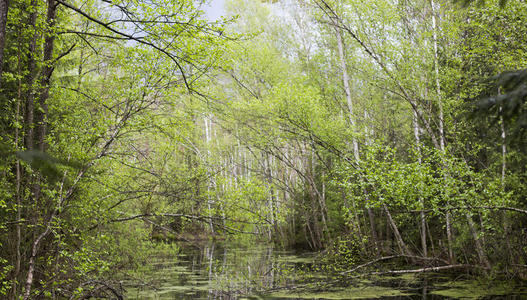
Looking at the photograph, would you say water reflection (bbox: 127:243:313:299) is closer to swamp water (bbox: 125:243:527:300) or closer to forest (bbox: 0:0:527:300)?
swamp water (bbox: 125:243:527:300)

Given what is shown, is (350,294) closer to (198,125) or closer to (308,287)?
(308,287)

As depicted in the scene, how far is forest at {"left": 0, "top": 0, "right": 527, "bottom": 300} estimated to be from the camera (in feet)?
15.4

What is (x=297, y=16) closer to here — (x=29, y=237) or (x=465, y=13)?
(x=465, y=13)

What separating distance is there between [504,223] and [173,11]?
7.08 meters

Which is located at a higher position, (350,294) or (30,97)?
(30,97)

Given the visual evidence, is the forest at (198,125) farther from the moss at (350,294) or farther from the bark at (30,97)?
the moss at (350,294)

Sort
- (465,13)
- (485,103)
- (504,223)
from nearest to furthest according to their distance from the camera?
(485,103)
(504,223)
(465,13)

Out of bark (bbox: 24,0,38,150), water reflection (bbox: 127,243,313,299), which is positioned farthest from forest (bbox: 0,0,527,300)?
water reflection (bbox: 127,243,313,299)

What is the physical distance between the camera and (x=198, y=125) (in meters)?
9.04

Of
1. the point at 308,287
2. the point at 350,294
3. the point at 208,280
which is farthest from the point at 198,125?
the point at 350,294

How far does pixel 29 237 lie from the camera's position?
5.38m

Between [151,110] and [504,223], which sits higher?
[151,110]

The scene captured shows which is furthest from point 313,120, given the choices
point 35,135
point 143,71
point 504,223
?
point 35,135

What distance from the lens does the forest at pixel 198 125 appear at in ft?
Result: 15.4
